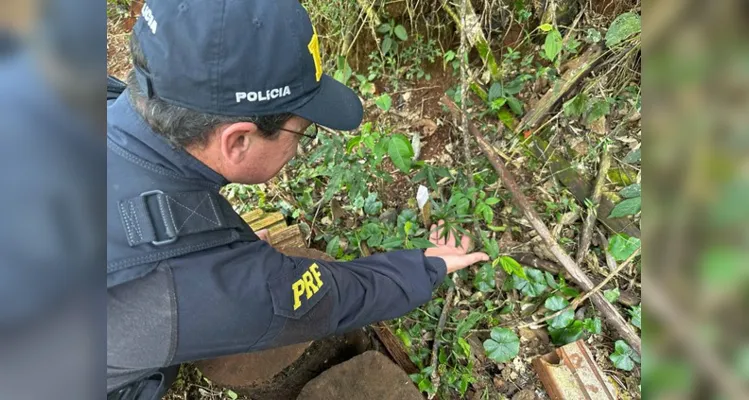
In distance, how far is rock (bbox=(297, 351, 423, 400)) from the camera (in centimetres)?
208

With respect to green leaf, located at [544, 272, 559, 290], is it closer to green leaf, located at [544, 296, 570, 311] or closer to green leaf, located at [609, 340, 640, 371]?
green leaf, located at [544, 296, 570, 311]

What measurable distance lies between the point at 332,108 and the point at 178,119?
0.48 m

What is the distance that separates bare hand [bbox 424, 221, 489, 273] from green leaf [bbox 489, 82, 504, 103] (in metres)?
0.94

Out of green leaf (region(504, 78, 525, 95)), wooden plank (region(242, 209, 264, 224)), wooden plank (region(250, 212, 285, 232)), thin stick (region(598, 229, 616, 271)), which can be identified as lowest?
wooden plank (region(242, 209, 264, 224))

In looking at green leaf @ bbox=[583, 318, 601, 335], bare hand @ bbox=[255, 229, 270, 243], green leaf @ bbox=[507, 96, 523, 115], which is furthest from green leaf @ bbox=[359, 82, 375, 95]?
green leaf @ bbox=[583, 318, 601, 335]

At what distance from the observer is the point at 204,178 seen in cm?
162

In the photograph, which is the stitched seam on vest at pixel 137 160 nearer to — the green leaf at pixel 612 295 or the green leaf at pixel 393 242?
the green leaf at pixel 393 242

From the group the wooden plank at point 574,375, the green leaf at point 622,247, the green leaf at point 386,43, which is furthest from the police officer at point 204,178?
the green leaf at point 386,43

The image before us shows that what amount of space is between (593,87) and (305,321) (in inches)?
79.1

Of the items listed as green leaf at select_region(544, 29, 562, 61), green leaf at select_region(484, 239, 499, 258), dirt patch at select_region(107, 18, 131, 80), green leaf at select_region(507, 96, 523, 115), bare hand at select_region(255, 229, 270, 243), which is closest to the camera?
green leaf at select_region(484, 239, 499, 258)

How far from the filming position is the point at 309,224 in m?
3.09

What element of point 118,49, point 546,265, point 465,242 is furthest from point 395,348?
point 118,49

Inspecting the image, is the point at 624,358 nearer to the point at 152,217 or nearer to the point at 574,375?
the point at 574,375

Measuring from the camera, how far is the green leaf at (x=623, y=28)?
2500 mm
